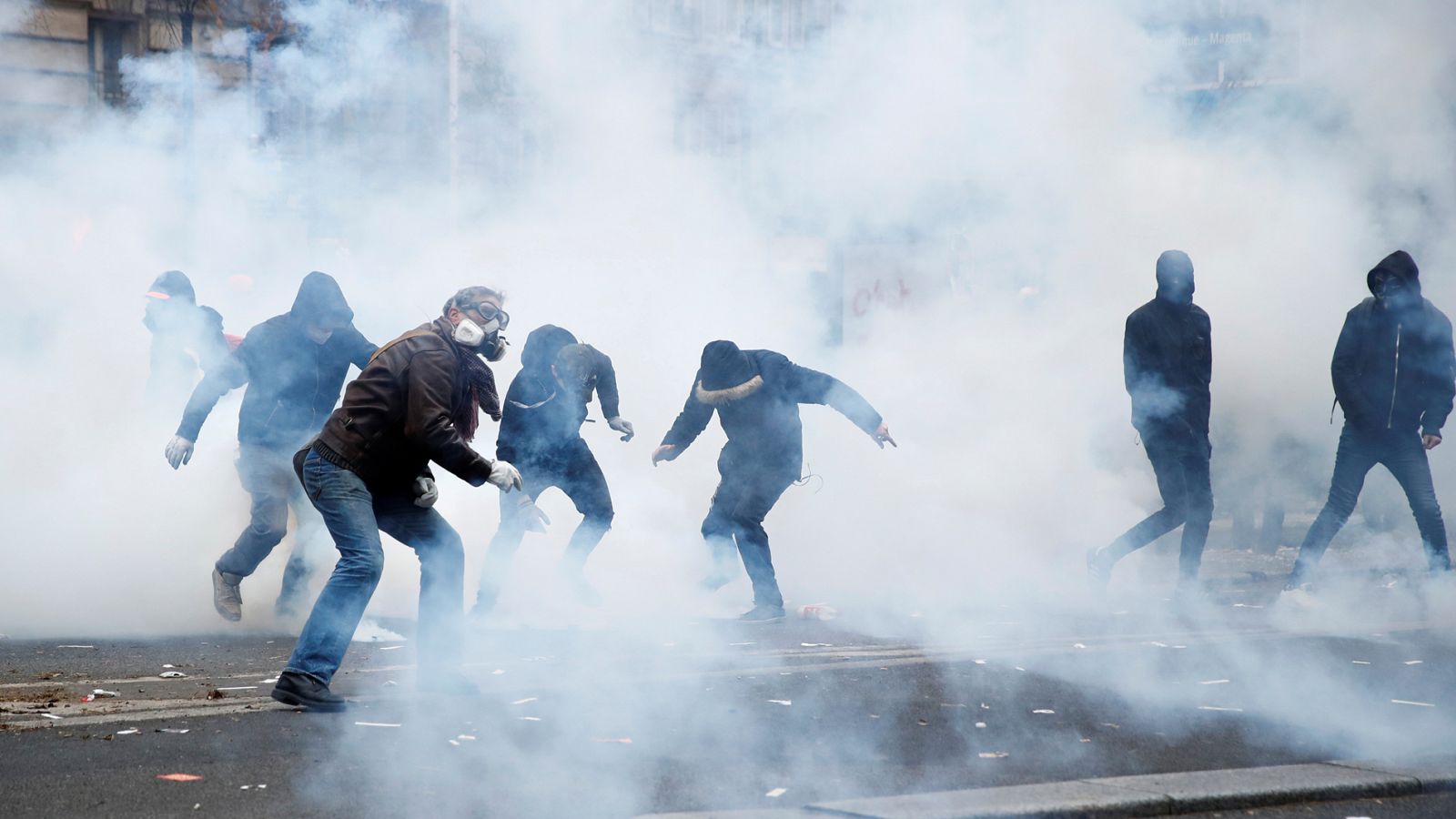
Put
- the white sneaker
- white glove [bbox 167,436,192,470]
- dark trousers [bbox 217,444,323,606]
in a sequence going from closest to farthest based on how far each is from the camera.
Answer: white glove [bbox 167,436,192,470] < dark trousers [bbox 217,444,323,606] < the white sneaker

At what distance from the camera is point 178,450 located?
6.61 m

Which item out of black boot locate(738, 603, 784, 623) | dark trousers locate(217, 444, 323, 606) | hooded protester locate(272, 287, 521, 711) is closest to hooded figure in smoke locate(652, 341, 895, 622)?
black boot locate(738, 603, 784, 623)

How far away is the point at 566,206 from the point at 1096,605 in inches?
176

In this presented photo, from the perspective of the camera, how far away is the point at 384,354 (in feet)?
16.5

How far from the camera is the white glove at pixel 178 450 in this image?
6598mm

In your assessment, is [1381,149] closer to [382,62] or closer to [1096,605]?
[1096,605]

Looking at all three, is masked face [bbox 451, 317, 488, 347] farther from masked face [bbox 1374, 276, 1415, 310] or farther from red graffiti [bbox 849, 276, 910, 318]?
red graffiti [bbox 849, 276, 910, 318]

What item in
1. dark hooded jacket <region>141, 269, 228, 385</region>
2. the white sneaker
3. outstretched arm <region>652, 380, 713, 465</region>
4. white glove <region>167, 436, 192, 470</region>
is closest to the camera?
white glove <region>167, 436, 192, 470</region>

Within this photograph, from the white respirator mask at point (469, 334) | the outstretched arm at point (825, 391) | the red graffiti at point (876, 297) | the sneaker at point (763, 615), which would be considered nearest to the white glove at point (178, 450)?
the white respirator mask at point (469, 334)

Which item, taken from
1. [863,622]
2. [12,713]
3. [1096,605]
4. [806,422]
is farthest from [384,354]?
[806,422]

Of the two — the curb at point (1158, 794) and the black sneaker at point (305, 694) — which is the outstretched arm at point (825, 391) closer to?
the black sneaker at point (305, 694)

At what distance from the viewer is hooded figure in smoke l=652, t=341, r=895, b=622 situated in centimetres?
754

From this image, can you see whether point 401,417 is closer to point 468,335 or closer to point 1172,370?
point 468,335

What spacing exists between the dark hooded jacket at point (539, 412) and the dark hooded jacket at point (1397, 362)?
3.50 metres
